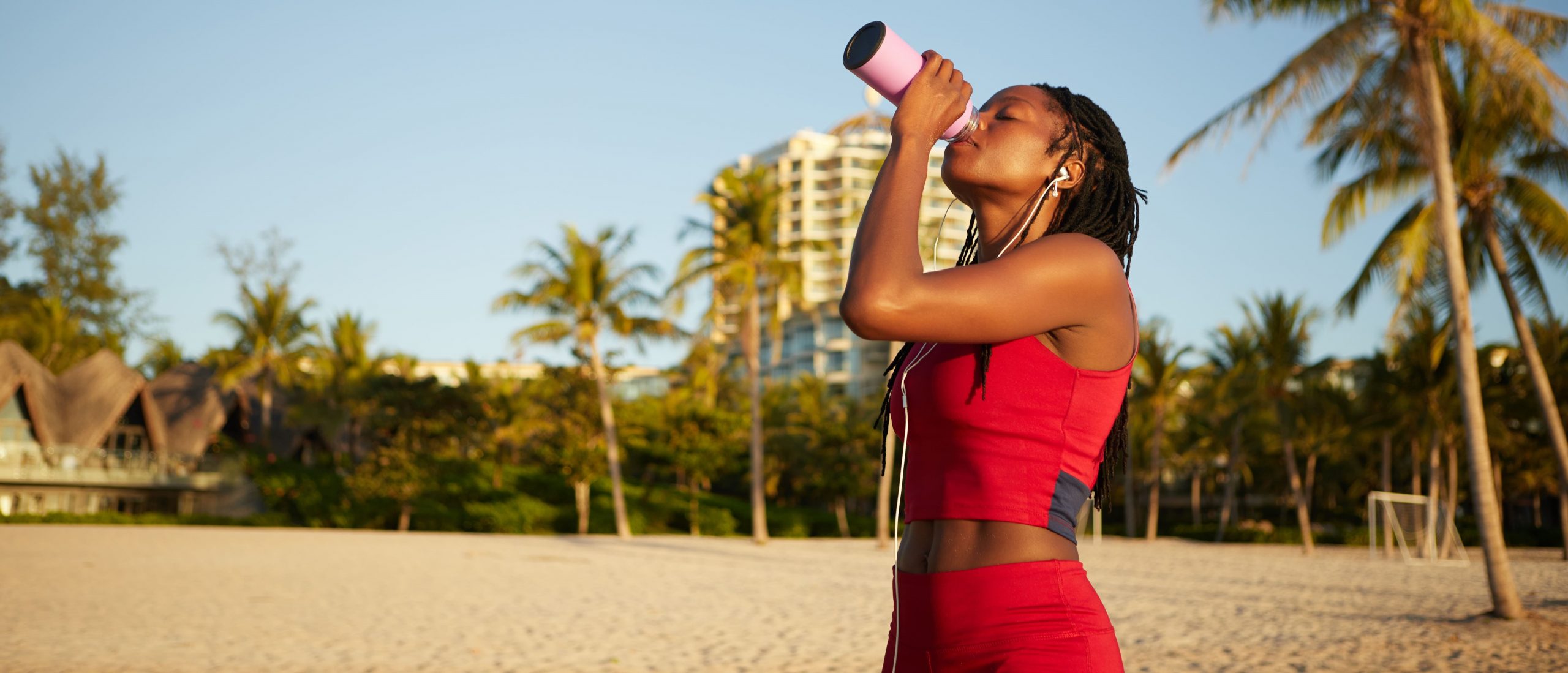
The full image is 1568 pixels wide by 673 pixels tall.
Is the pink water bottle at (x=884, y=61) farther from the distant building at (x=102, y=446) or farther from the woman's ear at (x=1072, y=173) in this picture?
the distant building at (x=102, y=446)

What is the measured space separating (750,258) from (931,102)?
86.3ft

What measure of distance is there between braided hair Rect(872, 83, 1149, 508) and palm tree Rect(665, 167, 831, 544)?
25023 millimetres

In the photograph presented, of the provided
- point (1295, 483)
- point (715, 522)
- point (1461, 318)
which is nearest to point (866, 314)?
point (1461, 318)

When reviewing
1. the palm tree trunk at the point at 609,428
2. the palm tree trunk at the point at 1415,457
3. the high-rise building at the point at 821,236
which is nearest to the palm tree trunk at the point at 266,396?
the palm tree trunk at the point at 609,428

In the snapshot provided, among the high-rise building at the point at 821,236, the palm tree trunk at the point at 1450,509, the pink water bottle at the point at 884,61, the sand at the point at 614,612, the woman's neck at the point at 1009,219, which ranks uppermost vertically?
the high-rise building at the point at 821,236

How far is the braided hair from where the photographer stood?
1.56 m

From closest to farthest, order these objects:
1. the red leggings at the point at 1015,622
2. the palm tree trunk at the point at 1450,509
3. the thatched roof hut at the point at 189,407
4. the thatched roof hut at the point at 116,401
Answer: the red leggings at the point at 1015,622
the palm tree trunk at the point at 1450,509
the thatched roof hut at the point at 116,401
the thatched roof hut at the point at 189,407

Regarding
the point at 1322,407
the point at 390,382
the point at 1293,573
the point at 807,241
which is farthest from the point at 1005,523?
the point at 1322,407

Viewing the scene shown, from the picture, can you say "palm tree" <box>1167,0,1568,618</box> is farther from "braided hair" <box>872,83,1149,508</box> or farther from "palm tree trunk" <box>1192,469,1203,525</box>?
"palm tree trunk" <box>1192,469,1203,525</box>

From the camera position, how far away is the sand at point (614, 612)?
8445mm

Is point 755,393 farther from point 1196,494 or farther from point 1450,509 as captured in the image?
point 1196,494

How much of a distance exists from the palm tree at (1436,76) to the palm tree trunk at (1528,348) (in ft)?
9.22

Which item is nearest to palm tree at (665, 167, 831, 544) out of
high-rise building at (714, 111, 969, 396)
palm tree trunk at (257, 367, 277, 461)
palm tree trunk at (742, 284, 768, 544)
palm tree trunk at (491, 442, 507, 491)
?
palm tree trunk at (742, 284, 768, 544)

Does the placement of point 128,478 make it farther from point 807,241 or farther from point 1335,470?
point 1335,470
